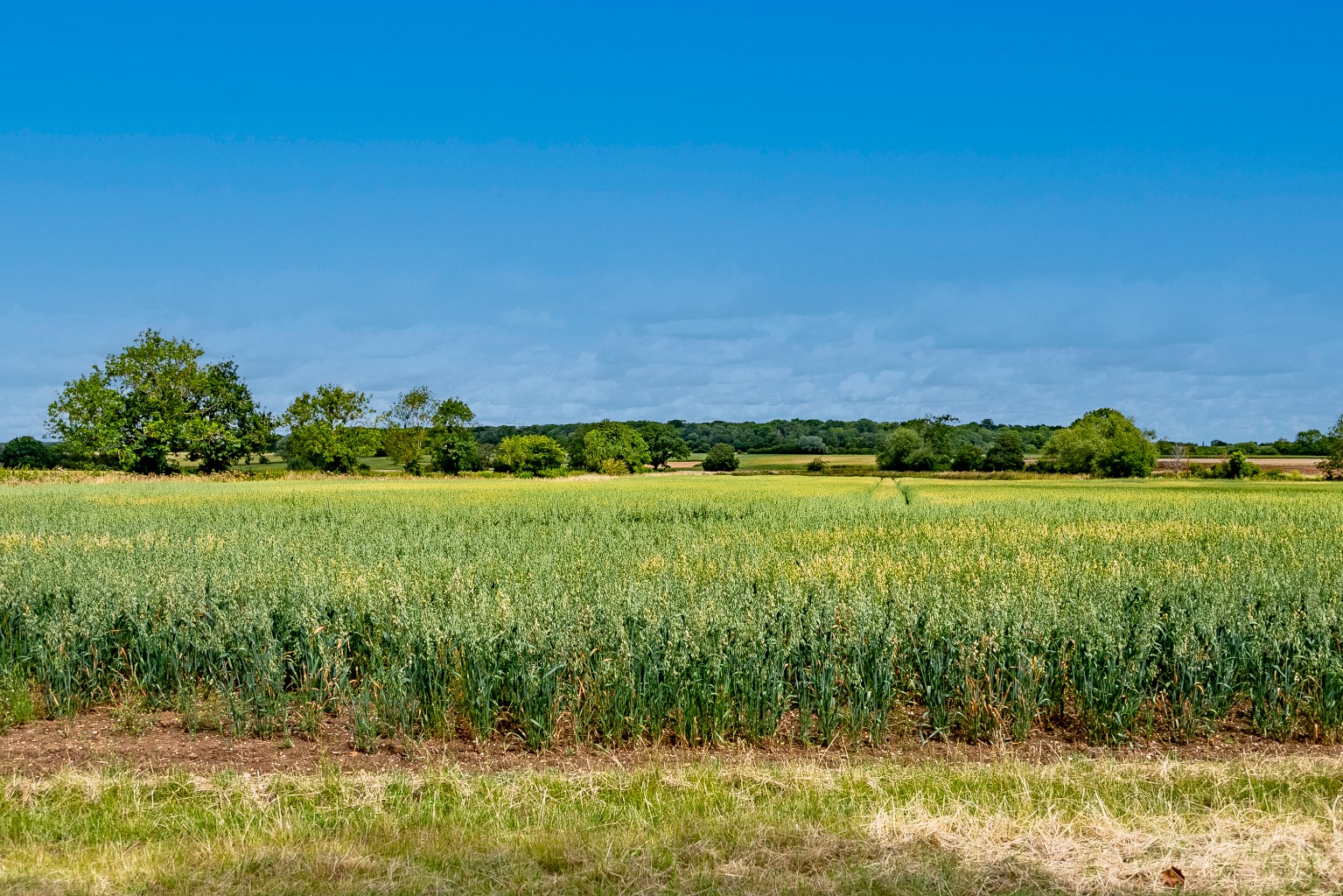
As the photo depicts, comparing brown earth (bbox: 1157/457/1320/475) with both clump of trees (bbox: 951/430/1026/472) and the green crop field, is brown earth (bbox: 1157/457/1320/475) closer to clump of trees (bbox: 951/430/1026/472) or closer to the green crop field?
clump of trees (bbox: 951/430/1026/472)

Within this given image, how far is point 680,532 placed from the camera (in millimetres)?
20766

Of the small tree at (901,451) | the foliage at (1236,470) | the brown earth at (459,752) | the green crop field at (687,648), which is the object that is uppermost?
the small tree at (901,451)

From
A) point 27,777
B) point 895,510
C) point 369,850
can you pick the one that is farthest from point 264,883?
point 895,510

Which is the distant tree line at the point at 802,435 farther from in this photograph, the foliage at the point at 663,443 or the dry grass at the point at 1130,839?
the dry grass at the point at 1130,839

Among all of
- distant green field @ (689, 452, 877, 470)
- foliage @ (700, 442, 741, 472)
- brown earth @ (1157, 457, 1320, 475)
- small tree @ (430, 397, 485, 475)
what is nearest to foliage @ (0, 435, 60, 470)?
small tree @ (430, 397, 485, 475)

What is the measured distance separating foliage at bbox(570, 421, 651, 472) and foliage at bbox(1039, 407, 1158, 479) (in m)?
58.3

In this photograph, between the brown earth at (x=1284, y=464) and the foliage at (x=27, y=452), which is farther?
the foliage at (x=27, y=452)

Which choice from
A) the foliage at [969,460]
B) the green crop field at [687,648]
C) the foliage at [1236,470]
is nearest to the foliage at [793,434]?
the foliage at [969,460]

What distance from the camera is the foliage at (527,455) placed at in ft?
351

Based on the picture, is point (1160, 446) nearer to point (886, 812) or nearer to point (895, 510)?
point (895, 510)

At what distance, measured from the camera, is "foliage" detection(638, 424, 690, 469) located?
14888 cm

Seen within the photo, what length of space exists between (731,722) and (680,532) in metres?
13.2

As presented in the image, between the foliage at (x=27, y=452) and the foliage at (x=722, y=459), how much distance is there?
7999cm

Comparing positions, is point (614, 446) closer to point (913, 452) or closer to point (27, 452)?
point (913, 452)
